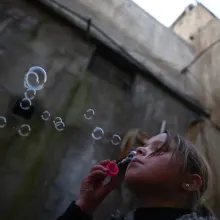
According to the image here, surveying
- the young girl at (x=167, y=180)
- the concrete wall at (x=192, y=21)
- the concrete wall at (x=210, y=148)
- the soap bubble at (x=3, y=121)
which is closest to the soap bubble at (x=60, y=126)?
the soap bubble at (x=3, y=121)

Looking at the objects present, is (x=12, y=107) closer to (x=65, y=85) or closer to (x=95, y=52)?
(x=65, y=85)

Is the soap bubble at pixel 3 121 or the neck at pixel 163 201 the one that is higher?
the neck at pixel 163 201

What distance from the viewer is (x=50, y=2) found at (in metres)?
1.94

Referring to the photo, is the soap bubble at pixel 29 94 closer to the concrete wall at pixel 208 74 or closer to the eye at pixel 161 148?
the eye at pixel 161 148

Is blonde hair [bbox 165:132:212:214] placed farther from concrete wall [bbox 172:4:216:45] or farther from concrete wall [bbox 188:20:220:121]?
concrete wall [bbox 172:4:216:45]

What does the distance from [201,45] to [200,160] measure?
88.5 inches

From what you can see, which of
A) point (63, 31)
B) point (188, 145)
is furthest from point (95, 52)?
point (188, 145)

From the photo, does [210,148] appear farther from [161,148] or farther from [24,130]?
[24,130]

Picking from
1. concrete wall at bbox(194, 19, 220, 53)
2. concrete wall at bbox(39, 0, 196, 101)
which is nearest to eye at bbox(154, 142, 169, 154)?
concrete wall at bbox(39, 0, 196, 101)

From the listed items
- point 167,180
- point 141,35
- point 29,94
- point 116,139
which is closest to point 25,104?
point 29,94

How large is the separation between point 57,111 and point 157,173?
848 mm

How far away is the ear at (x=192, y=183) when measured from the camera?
98 centimetres

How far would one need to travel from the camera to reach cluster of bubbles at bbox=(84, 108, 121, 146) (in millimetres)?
1744

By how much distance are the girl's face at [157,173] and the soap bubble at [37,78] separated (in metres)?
0.83
